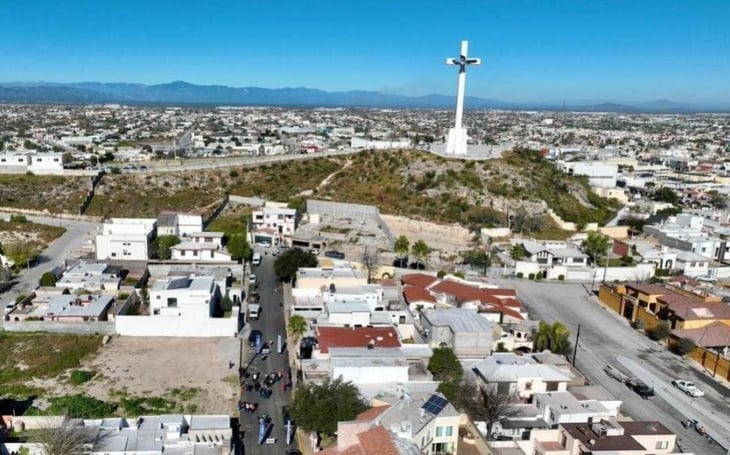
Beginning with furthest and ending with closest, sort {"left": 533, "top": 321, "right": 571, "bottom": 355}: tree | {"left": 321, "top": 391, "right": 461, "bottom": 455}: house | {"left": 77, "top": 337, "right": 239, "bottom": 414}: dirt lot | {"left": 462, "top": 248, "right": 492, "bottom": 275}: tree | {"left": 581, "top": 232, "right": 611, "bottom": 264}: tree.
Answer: {"left": 581, "top": 232, "right": 611, "bottom": 264}: tree
{"left": 462, "top": 248, "right": 492, "bottom": 275}: tree
{"left": 533, "top": 321, "right": 571, "bottom": 355}: tree
{"left": 77, "top": 337, "right": 239, "bottom": 414}: dirt lot
{"left": 321, "top": 391, "right": 461, "bottom": 455}: house

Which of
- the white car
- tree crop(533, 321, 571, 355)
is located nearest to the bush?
tree crop(533, 321, 571, 355)

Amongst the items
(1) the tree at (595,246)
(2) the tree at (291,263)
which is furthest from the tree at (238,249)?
(1) the tree at (595,246)

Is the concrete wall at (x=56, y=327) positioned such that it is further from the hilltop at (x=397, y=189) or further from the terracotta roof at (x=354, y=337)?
the hilltop at (x=397, y=189)

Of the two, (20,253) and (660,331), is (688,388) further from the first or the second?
(20,253)

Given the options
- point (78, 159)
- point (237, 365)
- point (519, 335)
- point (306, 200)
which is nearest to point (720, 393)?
point (519, 335)

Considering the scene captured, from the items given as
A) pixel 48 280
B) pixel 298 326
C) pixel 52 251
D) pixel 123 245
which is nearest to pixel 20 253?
pixel 52 251

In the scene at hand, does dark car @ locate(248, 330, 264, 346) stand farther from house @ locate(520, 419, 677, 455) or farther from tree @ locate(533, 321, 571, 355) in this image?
house @ locate(520, 419, 677, 455)
